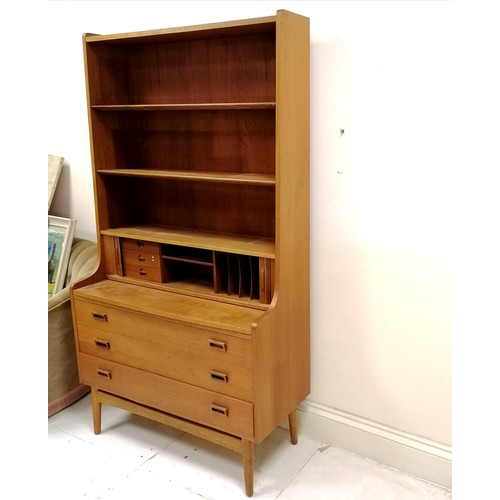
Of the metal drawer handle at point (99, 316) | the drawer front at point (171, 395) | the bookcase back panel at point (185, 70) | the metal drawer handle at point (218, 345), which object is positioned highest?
the bookcase back panel at point (185, 70)

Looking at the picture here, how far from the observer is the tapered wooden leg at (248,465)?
2.20 m

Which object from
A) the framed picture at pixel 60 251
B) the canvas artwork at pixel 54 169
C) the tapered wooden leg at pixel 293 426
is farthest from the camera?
the canvas artwork at pixel 54 169

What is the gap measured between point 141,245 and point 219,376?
0.82 m

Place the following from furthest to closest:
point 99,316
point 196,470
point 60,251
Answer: point 60,251 < point 99,316 < point 196,470

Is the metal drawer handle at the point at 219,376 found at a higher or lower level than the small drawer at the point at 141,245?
lower

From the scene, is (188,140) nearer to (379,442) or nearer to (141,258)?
(141,258)

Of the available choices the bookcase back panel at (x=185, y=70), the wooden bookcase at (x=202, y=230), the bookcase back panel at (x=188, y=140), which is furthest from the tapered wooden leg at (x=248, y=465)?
the bookcase back panel at (x=185, y=70)

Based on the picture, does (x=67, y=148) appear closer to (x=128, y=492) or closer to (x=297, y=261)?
(x=297, y=261)

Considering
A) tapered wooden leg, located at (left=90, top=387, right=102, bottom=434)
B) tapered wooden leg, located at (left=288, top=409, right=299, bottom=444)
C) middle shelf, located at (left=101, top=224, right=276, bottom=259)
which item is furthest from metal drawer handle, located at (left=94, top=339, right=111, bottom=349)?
tapered wooden leg, located at (left=288, top=409, right=299, bottom=444)

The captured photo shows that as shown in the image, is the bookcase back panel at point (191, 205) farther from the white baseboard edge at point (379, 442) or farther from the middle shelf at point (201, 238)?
the white baseboard edge at point (379, 442)

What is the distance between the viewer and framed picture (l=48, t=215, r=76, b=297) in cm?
308

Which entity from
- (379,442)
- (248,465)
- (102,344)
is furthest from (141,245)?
(379,442)

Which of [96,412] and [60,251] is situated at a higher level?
[60,251]

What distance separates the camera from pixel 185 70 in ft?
8.36
